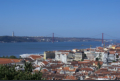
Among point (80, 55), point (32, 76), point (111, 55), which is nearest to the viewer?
point (32, 76)

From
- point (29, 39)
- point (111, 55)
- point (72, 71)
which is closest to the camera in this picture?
point (72, 71)

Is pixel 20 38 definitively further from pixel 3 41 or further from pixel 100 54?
pixel 100 54

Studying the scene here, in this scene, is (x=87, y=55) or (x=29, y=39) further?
(x=29, y=39)

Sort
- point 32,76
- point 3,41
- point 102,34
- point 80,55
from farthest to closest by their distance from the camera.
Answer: point 3,41, point 102,34, point 80,55, point 32,76

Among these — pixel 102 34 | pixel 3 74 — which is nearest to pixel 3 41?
pixel 102 34

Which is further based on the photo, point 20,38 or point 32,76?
point 20,38

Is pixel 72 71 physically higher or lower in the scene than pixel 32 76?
lower

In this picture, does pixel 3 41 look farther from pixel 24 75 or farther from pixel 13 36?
pixel 24 75

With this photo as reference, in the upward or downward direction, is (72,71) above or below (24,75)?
below

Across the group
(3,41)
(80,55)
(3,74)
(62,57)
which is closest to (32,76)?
(3,74)
